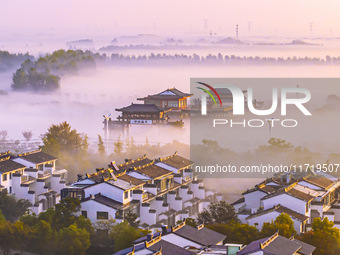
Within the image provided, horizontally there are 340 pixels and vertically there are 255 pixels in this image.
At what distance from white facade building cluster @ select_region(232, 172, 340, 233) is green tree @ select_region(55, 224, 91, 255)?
4419 mm

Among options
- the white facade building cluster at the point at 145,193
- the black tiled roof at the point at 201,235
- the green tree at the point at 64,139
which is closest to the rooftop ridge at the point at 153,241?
the black tiled roof at the point at 201,235

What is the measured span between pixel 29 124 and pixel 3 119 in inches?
104

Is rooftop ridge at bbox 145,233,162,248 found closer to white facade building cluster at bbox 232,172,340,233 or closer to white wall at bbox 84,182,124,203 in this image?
white facade building cluster at bbox 232,172,340,233

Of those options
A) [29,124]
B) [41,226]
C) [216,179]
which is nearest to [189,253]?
[41,226]

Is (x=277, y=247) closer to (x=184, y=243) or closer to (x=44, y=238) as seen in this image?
(x=184, y=243)

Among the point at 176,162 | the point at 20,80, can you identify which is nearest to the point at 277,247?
the point at 176,162

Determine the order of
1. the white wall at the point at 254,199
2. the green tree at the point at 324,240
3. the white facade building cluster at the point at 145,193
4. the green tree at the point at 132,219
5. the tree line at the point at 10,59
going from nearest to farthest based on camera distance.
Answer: the green tree at the point at 324,240 → the green tree at the point at 132,219 → the white facade building cluster at the point at 145,193 → the white wall at the point at 254,199 → the tree line at the point at 10,59

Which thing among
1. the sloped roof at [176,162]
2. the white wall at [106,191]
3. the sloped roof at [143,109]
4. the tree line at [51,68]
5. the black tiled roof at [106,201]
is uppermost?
the tree line at [51,68]

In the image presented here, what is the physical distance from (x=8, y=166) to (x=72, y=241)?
23.6 ft

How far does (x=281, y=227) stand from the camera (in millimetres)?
15656

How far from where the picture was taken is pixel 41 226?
53.1 ft

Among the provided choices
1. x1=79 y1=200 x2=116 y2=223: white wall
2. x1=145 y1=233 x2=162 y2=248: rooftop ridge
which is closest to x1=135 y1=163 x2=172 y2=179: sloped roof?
x1=79 y1=200 x2=116 y2=223: white wall

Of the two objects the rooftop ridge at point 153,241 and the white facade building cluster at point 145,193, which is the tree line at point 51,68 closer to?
the white facade building cluster at point 145,193

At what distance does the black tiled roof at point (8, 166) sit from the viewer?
21.5 meters
